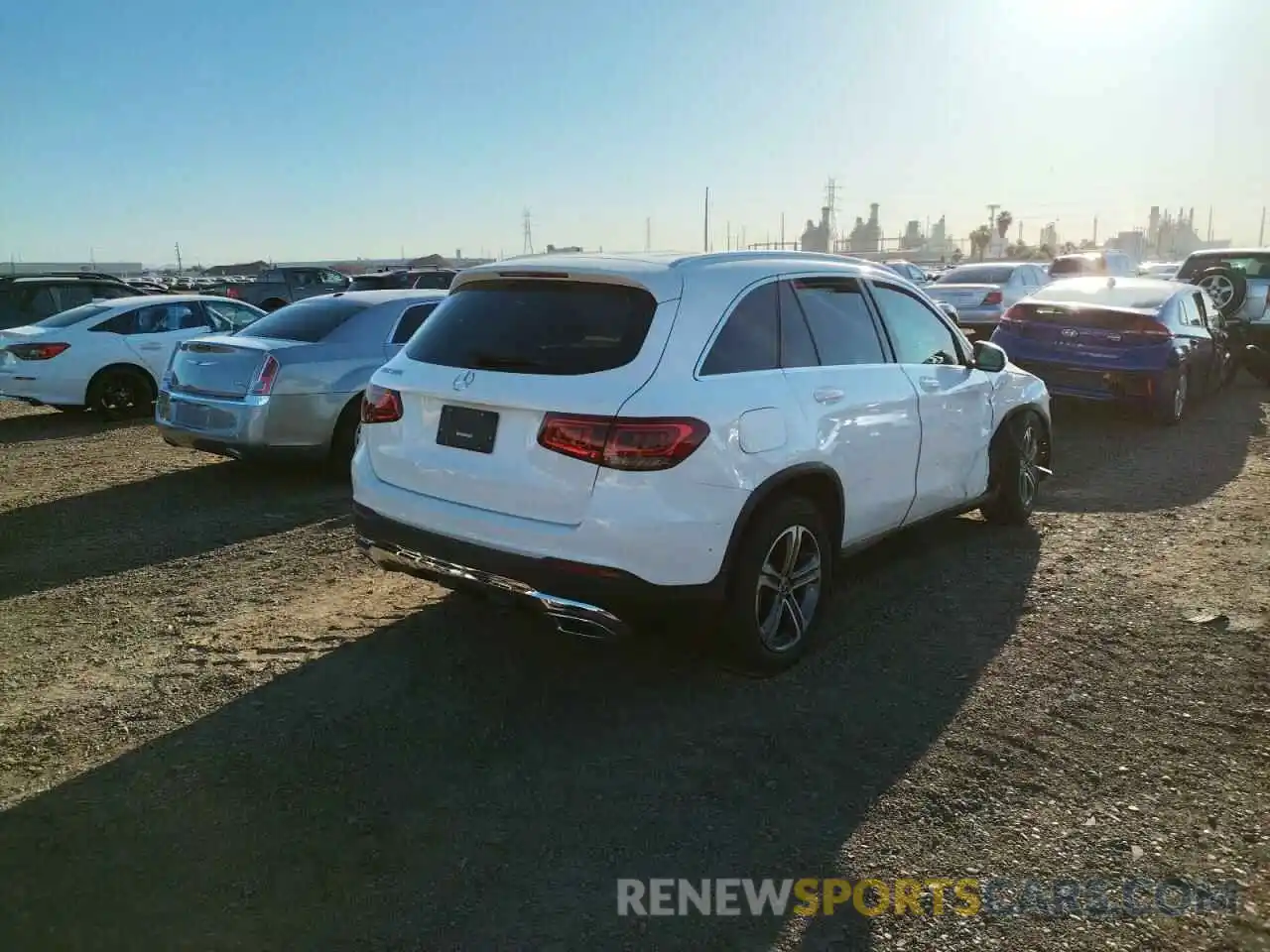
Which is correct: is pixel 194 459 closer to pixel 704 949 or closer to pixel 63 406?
pixel 63 406

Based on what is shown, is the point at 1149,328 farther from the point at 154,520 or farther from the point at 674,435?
the point at 154,520

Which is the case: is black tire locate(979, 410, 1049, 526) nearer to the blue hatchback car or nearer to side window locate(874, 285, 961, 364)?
side window locate(874, 285, 961, 364)

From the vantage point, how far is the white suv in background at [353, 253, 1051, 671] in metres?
3.60

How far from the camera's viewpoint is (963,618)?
Answer: 194 inches

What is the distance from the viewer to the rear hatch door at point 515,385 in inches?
144

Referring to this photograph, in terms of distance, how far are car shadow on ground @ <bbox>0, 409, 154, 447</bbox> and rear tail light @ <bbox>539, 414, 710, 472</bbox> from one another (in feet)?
28.9

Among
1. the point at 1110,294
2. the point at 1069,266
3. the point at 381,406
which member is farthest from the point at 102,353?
the point at 1069,266

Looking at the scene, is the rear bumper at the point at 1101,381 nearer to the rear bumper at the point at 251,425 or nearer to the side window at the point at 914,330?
the side window at the point at 914,330

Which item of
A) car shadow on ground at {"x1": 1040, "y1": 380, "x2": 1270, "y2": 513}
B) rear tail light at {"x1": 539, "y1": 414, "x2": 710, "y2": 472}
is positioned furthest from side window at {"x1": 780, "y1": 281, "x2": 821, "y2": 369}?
car shadow on ground at {"x1": 1040, "y1": 380, "x2": 1270, "y2": 513}

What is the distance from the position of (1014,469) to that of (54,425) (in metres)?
10.4

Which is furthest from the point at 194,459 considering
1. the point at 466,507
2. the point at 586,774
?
the point at 586,774

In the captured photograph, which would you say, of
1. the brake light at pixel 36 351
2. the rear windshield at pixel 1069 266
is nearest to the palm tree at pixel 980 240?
the rear windshield at pixel 1069 266

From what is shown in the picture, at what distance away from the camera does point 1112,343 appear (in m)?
9.88

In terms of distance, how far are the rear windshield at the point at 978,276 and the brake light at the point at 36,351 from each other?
15337 millimetres
